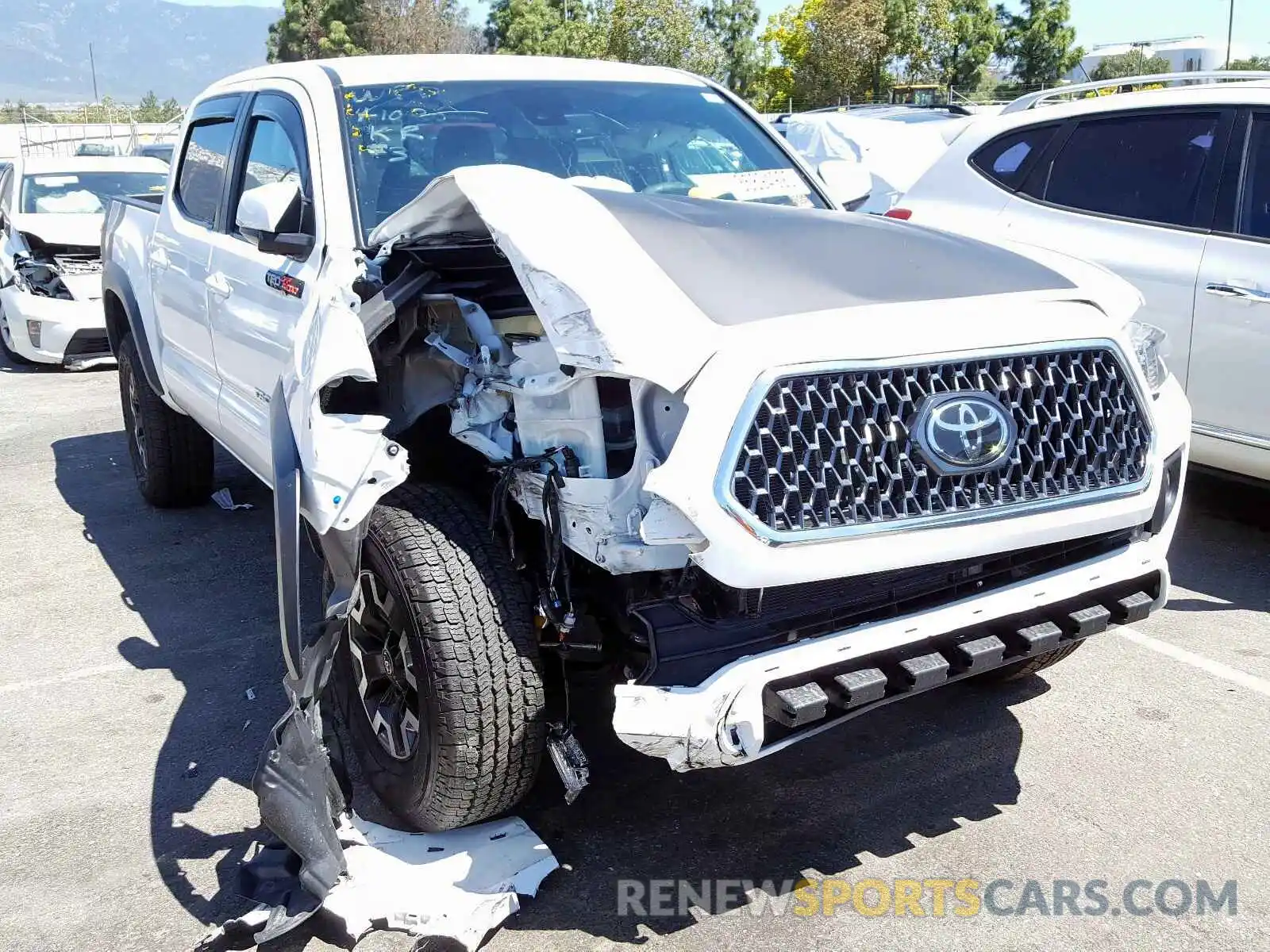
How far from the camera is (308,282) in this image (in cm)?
352

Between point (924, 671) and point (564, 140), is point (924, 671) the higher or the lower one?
the lower one

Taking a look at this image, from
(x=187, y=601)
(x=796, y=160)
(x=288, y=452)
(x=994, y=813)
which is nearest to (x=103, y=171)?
(x=187, y=601)

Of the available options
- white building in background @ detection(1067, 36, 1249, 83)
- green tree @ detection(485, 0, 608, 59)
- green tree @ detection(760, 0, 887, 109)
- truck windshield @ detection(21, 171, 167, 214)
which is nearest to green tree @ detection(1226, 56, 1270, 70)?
white building in background @ detection(1067, 36, 1249, 83)

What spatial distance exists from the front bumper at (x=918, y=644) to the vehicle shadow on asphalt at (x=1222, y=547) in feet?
5.98

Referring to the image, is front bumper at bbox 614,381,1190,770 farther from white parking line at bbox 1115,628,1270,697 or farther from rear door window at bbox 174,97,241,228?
rear door window at bbox 174,97,241,228

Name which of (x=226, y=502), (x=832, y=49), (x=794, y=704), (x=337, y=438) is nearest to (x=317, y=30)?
(x=832, y=49)

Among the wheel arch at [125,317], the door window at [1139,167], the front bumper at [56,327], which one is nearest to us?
the door window at [1139,167]

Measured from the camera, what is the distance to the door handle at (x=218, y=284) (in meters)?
4.21

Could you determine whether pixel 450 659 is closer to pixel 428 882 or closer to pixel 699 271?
pixel 428 882

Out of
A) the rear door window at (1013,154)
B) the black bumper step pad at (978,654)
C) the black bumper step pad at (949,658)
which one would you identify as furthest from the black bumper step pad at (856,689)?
the rear door window at (1013,154)

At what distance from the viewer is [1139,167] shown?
536 cm

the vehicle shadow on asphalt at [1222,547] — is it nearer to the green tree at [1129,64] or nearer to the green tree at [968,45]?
the green tree at [968,45]

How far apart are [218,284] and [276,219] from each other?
95 centimetres

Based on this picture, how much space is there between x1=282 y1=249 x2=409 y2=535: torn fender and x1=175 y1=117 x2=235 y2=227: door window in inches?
80.7
